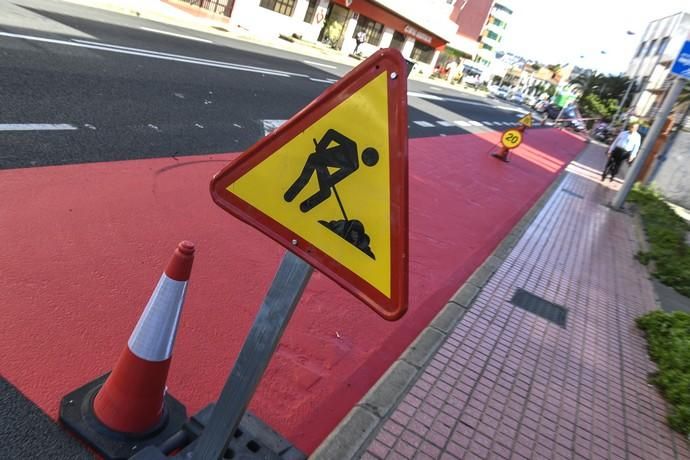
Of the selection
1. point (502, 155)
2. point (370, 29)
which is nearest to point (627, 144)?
point (502, 155)

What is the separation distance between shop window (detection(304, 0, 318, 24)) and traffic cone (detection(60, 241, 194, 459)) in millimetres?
31604

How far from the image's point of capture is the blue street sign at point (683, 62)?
10734 millimetres

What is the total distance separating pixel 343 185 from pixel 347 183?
0.05 feet

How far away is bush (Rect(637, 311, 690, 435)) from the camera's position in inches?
169

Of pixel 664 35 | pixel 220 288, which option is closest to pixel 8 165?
pixel 220 288

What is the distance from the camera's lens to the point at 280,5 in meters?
28.9

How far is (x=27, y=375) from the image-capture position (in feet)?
8.75

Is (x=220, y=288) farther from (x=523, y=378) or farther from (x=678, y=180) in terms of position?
(x=678, y=180)

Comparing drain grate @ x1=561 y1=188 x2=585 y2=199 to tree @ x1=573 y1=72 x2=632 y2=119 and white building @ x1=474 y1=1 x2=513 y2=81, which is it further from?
white building @ x1=474 y1=1 x2=513 y2=81

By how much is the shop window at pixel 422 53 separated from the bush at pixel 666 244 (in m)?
36.3

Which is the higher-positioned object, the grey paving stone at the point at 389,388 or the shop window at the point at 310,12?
the shop window at the point at 310,12

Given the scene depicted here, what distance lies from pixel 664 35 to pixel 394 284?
56.0 metres

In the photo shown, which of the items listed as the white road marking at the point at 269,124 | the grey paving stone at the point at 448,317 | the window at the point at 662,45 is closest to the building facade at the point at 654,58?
the window at the point at 662,45

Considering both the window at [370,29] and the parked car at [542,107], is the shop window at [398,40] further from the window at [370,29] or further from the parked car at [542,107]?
the parked car at [542,107]
